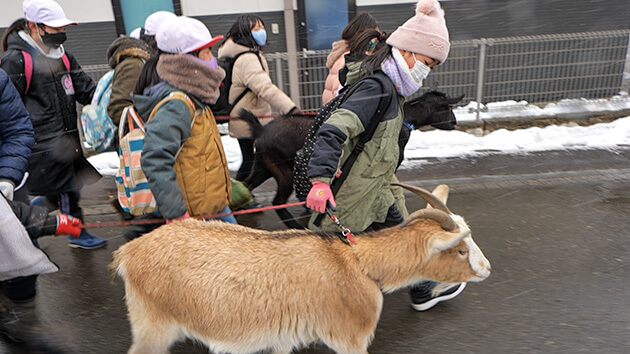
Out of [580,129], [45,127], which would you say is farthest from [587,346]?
[580,129]

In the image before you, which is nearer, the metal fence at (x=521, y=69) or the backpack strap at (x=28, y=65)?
the backpack strap at (x=28, y=65)

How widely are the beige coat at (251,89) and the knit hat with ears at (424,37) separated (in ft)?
6.16

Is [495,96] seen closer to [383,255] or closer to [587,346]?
[587,346]

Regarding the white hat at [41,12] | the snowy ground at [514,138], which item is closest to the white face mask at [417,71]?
the white hat at [41,12]

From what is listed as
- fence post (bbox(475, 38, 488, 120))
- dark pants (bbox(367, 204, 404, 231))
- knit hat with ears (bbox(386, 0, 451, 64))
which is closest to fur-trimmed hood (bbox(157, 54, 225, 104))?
knit hat with ears (bbox(386, 0, 451, 64))

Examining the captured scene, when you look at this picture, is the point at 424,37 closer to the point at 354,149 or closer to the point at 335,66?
the point at 354,149

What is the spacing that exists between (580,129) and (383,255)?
6789 millimetres

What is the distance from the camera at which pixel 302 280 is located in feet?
8.83

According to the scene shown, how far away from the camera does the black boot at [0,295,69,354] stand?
11.5 feet

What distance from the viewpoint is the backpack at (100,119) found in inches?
169

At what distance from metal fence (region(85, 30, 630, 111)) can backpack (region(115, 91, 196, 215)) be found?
4765 millimetres

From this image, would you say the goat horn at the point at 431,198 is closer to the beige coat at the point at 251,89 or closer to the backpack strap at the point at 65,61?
the beige coat at the point at 251,89

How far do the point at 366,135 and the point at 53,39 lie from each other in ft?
9.10

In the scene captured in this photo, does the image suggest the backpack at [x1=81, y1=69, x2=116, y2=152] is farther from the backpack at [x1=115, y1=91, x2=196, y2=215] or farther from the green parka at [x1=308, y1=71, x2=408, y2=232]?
the green parka at [x1=308, y1=71, x2=408, y2=232]
